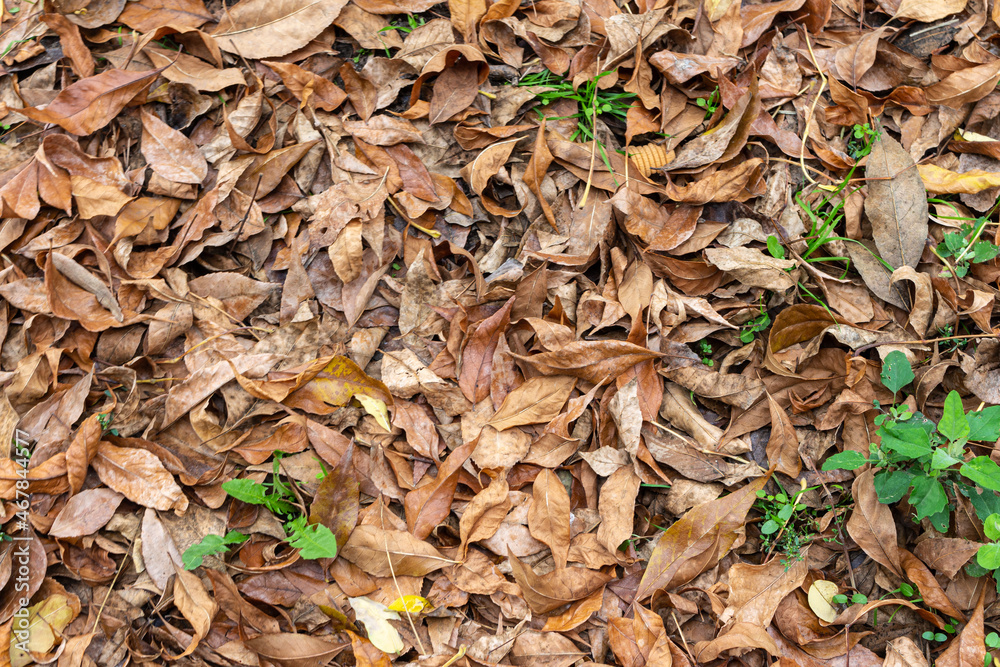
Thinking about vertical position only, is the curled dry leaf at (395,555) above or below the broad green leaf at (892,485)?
below

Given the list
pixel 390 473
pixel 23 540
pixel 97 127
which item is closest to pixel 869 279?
pixel 390 473

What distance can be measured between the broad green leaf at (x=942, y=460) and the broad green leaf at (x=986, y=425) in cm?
11

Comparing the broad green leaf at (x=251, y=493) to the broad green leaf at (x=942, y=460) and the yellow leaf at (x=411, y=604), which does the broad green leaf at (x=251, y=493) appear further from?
the broad green leaf at (x=942, y=460)

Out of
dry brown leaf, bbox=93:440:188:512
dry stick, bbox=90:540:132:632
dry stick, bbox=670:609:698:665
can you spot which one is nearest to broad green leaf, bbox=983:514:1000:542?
dry stick, bbox=670:609:698:665

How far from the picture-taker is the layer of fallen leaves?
176 cm

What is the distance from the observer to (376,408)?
187 cm

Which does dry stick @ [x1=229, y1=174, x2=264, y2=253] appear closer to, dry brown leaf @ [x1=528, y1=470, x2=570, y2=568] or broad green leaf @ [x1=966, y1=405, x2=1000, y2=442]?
dry brown leaf @ [x1=528, y1=470, x2=570, y2=568]

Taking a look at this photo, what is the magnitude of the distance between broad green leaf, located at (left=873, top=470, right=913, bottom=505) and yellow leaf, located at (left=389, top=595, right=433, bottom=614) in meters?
1.35

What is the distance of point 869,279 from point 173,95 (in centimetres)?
249

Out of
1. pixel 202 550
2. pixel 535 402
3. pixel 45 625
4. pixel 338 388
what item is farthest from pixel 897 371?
pixel 45 625

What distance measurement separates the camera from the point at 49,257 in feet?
6.32

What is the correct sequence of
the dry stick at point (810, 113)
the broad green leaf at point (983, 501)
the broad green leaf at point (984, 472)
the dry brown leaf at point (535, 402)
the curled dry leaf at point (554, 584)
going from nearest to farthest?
the broad green leaf at point (984, 472)
the broad green leaf at point (983, 501)
the curled dry leaf at point (554, 584)
the dry brown leaf at point (535, 402)
the dry stick at point (810, 113)

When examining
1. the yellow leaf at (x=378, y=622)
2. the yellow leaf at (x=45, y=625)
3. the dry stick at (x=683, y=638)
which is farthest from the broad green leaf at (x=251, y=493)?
the dry stick at (x=683, y=638)

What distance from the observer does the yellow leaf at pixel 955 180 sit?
190cm
